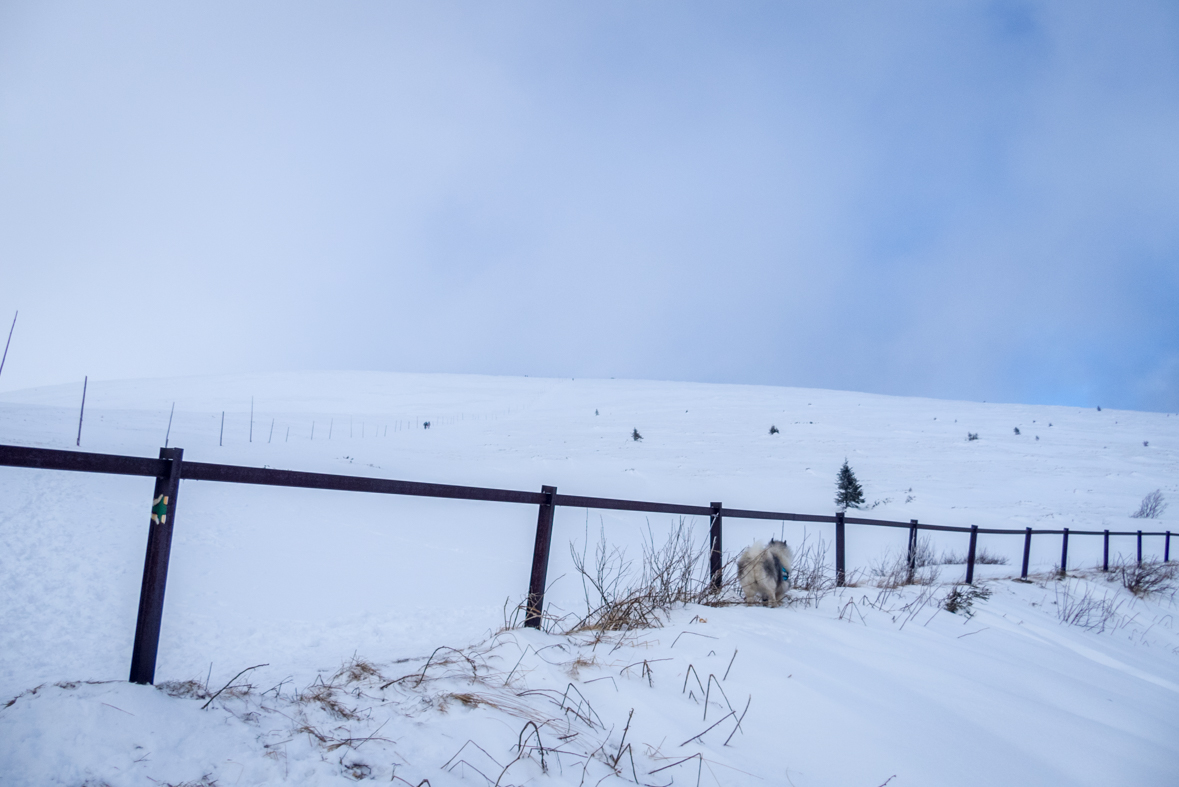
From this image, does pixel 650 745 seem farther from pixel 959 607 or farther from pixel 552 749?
pixel 959 607

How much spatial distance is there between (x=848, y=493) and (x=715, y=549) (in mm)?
21567

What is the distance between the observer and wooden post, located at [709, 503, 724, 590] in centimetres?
516

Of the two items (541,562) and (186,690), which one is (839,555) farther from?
(186,690)

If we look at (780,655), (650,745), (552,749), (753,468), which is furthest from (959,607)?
(753,468)

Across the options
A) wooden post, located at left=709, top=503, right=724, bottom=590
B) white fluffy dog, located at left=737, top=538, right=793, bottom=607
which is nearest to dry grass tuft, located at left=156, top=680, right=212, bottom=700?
wooden post, located at left=709, top=503, right=724, bottom=590

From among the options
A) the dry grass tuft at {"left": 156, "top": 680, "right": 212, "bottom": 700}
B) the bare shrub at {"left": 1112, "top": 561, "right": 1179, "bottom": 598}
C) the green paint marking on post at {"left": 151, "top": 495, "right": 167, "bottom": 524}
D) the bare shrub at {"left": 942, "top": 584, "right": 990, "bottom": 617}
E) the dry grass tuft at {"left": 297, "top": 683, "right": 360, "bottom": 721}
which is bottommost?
the bare shrub at {"left": 1112, "top": 561, "right": 1179, "bottom": 598}

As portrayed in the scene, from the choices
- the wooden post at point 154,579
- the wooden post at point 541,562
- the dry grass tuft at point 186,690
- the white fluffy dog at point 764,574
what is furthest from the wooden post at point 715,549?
the wooden post at point 154,579

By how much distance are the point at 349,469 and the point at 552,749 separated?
884 inches

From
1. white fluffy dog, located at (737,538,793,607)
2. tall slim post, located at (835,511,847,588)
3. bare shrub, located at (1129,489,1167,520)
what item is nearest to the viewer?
white fluffy dog, located at (737,538,793,607)

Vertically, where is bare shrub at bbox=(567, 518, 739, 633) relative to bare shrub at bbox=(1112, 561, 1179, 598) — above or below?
above

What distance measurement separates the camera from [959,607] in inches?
247

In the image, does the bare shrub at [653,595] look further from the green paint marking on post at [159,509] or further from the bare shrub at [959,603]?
the bare shrub at [959,603]

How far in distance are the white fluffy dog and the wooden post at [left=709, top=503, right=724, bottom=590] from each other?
0.62ft

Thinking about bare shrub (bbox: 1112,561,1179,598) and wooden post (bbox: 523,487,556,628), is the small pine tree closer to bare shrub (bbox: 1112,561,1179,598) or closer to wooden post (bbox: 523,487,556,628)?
bare shrub (bbox: 1112,561,1179,598)
